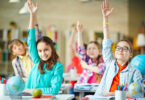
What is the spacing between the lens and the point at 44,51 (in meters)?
2.23

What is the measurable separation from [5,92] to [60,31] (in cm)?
682

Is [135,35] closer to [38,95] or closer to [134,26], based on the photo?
[134,26]

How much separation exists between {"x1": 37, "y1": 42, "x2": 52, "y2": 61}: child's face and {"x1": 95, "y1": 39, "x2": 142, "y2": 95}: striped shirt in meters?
0.52

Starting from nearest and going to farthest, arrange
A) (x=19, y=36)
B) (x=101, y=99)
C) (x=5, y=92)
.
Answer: (x=101, y=99), (x=5, y=92), (x=19, y=36)

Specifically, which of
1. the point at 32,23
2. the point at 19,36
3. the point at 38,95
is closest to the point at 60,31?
the point at 19,36

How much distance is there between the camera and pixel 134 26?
8.86m

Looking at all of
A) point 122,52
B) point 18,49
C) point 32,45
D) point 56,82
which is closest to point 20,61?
point 18,49

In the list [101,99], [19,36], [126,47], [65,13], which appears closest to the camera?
[101,99]

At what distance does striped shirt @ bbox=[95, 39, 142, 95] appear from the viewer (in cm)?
218

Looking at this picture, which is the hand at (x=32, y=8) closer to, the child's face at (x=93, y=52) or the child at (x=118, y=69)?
the child at (x=118, y=69)

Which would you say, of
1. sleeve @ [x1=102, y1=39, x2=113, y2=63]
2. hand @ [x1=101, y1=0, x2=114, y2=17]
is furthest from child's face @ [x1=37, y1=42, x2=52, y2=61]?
hand @ [x1=101, y1=0, x2=114, y2=17]

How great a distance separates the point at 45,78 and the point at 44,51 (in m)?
0.24

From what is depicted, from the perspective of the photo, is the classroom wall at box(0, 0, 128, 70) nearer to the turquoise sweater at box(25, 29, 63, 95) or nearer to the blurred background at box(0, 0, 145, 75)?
the blurred background at box(0, 0, 145, 75)

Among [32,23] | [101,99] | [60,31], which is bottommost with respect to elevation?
[101,99]
